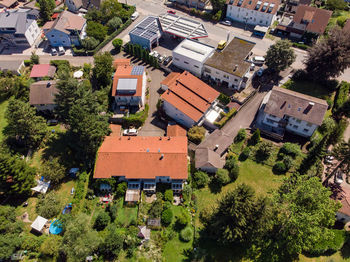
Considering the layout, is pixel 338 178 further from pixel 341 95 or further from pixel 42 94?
pixel 42 94

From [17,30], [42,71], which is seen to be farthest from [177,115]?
[17,30]

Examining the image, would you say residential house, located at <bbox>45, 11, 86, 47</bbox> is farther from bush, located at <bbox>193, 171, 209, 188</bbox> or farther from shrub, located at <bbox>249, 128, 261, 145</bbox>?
shrub, located at <bbox>249, 128, 261, 145</bbox>

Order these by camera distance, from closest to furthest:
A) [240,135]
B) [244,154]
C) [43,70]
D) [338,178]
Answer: [338,178]
[244,154]
[240,135]
[43,70]

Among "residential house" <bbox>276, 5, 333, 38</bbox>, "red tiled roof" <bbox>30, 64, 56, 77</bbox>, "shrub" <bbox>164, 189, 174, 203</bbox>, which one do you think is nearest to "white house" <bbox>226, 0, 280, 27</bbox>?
"residential house" <bbox>276, 5, 333, 38</bbox>

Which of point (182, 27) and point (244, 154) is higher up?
point (182, 27)

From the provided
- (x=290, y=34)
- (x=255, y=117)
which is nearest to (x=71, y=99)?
(x=255, y=117)

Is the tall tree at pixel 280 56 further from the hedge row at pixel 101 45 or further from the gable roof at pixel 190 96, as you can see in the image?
the hedge row at pixel 101 45

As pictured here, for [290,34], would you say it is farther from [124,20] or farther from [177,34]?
[124,20]
